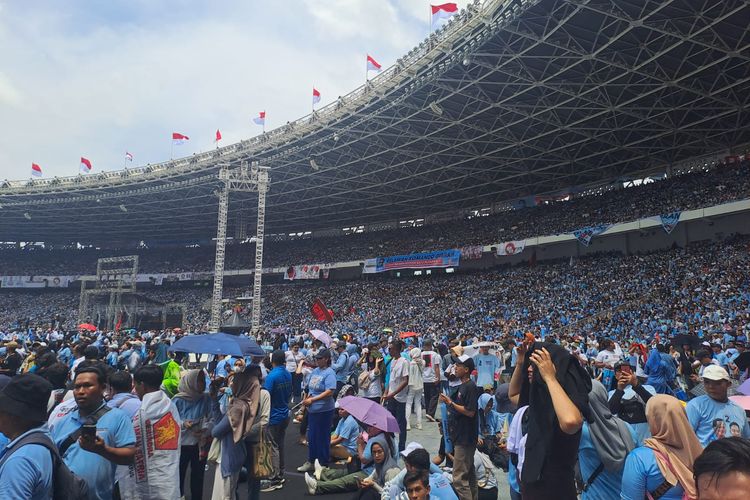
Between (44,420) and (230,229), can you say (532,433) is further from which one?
(230,229)

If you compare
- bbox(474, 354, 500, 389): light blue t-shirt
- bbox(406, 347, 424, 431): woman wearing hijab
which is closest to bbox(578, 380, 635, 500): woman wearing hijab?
bbox(406, 347, 424, 431): woman wearing hijab

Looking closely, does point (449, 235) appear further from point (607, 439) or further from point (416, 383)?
point (607, 439)

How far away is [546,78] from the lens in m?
21.0

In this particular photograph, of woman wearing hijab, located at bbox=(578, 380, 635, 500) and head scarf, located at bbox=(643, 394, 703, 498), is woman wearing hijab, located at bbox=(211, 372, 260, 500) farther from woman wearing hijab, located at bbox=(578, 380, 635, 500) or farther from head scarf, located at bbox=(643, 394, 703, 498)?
head scarf, located at bbox=(643, 394, 703, 498)

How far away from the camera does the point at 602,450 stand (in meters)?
3.26

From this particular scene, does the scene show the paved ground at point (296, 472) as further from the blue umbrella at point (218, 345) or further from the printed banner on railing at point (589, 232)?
the printed banner on railing at point (589, 232)

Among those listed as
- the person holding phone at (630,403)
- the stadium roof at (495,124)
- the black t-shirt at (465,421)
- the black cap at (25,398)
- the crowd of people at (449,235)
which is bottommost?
the black t-shirt at (465,421)

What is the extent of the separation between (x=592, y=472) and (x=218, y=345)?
4.85m

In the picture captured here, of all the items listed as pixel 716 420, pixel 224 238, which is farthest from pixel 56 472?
pixel 224 238

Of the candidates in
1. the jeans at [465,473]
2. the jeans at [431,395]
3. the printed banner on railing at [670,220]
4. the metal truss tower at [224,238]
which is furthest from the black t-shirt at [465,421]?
the printed banner on railing at [670,220]

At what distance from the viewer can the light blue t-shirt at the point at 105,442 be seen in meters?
3.36

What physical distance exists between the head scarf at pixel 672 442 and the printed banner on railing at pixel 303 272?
43025 millimetres

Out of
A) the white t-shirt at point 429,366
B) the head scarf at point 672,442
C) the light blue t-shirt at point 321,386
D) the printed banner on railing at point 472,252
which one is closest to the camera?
the head scarf at point 672,442

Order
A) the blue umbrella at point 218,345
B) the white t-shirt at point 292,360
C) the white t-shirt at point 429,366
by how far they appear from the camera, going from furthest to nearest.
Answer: the white t-shirt at point 292,360, the white t-shirt at point 429,366, the blue umbrella at point 218,345
